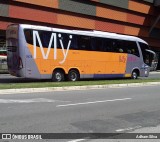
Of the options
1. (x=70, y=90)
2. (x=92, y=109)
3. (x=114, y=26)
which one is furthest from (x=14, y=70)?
(x=114, y=26)

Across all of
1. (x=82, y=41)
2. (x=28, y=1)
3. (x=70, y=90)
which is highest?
(x=28, y=1)

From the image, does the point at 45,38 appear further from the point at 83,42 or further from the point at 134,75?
the point at 134,75

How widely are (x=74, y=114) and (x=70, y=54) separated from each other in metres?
12.8

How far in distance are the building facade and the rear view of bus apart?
1070 cm

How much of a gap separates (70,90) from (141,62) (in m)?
12.6

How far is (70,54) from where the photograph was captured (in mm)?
23188

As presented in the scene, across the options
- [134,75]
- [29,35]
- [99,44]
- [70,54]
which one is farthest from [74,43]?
[134,75]

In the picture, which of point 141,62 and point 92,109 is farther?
point 141,62

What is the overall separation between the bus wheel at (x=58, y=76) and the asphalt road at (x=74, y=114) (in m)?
7.57

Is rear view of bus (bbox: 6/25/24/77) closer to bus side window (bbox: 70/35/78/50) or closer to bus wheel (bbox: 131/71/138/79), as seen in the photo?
bus side window (bbox: 70/35/78/50)

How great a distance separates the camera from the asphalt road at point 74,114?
8633mm

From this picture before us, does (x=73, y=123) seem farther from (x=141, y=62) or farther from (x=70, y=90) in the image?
(x=141, y=62)

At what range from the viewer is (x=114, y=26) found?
139 feet

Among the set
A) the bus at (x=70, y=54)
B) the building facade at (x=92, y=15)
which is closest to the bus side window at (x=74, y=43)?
the bus at (x=70, y=54)
